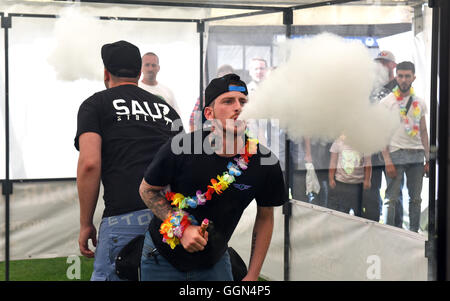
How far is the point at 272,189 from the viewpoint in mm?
2439

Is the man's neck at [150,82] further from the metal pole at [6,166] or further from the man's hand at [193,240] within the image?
the man's hand at [193,240]

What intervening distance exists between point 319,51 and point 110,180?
4.61 ft

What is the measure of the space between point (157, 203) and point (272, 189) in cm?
49

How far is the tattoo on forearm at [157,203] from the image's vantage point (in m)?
2.38

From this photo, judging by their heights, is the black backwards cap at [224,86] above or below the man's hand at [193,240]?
above

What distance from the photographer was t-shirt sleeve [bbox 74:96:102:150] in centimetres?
261

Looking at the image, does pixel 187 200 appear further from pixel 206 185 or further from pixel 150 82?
pixel 150 82

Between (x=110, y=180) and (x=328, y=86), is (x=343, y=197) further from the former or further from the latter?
(x=110, y=180)

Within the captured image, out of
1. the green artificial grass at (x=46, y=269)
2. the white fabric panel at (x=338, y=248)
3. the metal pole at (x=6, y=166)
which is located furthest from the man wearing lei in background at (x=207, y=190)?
the metal pole at (x=6, y=166)

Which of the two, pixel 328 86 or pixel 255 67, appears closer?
pixel 328 86

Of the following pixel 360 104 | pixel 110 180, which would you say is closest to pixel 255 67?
pixel 360 104

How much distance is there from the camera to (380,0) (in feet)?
10.6

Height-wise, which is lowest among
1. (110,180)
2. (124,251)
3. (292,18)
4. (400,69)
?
(124,251)

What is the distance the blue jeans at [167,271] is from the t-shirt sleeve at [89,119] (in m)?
0.56
